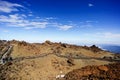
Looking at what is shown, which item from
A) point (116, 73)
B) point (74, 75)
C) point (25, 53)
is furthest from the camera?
point (25, 53)

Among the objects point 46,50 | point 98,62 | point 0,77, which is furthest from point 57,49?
point 0,77

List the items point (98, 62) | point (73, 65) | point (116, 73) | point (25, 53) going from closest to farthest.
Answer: point (116, 73) → point (73, 65) → point (98, 62) → point (25, 53)

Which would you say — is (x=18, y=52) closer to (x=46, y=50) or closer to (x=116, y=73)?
(x=46, y=50)

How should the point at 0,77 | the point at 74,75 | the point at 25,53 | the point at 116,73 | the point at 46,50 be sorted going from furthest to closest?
the point at 46,50 → the point at 25,53 → the point at 0,77 → the point at 74,75 → the point at 116,73

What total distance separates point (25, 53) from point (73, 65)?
25.3 m

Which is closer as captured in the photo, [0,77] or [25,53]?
[0,77]

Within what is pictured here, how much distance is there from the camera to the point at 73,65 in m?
43.0

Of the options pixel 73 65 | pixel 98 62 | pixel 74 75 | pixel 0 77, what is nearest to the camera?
pixel 74 75

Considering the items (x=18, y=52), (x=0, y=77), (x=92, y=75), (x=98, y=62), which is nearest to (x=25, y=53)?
(x=18, y=52)

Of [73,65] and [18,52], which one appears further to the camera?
[18,52]

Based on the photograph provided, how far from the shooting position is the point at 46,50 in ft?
220

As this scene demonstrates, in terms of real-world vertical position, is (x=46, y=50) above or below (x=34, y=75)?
above

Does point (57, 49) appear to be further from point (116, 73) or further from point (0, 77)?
point (116, 73)

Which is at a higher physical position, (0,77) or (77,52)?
(77,52)
